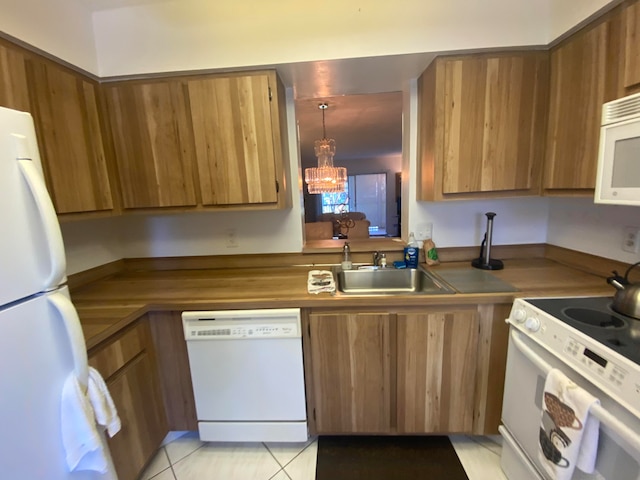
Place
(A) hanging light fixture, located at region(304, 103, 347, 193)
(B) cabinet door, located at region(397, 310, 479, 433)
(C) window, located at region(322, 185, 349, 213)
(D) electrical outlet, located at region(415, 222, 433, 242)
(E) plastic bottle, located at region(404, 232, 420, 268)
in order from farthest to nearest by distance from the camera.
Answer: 1. (C) window, located at region(322, 185, 349, 213)
2. (A) hanging light fixture, located at region(304, 103, 347, 193)
3. (D) electrical outlet, located at region(415, 222, 433, 242)
4. (E) plastic bottle, located at region(404, 232, 420, 268)
5. (B) cabinet door, located at region(397, 310, 479, 433)

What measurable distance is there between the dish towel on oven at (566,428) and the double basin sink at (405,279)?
23.7 inches

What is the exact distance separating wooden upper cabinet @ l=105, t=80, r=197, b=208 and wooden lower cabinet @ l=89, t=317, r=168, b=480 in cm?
74

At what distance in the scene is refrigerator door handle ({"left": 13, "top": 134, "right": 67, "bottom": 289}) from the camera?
795 mm

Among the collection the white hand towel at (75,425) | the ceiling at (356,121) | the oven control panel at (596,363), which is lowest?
the white hand towel at (75,425)

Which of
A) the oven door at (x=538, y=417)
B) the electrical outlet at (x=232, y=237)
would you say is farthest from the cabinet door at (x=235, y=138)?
the oven door at (x=538, y=417)

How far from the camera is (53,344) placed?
87 cm

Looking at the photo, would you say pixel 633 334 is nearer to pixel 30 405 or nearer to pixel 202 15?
pixel 30 405

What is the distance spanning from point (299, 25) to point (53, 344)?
1726 mm

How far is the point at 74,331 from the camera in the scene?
2.89 feet

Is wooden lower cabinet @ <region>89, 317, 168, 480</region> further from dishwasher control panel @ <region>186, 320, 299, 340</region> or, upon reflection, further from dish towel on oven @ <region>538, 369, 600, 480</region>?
dish towel on oven @ <region>538, 369, 600, 480</region>

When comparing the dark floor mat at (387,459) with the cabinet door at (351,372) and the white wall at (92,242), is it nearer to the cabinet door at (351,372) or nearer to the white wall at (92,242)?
the cabinet door at (351,372)

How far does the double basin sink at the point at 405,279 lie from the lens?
61.6 inches

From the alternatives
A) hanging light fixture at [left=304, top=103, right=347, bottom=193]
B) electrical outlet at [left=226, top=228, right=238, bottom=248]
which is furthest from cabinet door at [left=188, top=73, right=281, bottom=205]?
hanging light fixture at [left=304, top=103, right=347, bottom=193]

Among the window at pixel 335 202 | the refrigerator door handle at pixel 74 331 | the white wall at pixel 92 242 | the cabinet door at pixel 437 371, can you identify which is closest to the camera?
the refrigerator door handle at pixel 74 331
